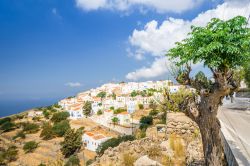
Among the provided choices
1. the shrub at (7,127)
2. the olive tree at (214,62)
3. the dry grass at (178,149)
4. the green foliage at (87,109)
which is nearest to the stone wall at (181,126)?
the dry grass at (178,149)

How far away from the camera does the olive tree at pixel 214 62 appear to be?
4793mm

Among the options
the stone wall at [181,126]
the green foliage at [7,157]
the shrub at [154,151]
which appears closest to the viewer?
the shrub at [154,151]

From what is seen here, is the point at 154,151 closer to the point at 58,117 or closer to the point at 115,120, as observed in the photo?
the point at 115,120

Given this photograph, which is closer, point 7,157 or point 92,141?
point 7,157

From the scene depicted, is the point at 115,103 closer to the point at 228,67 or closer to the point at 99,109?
the point at 99,109

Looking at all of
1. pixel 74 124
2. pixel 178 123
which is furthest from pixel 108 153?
pixel 74 124

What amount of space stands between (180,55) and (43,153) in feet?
137

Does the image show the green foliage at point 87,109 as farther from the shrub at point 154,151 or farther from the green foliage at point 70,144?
the shrub at point 154,151

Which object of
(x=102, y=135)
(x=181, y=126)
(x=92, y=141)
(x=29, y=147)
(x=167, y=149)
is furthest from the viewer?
(x=102, y=135)

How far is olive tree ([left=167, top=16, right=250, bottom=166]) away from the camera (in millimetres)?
4793

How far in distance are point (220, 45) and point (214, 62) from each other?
0.44 m

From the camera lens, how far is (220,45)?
4586 millimetres

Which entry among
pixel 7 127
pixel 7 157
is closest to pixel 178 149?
pixel 7 157

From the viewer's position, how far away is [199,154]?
773cm
